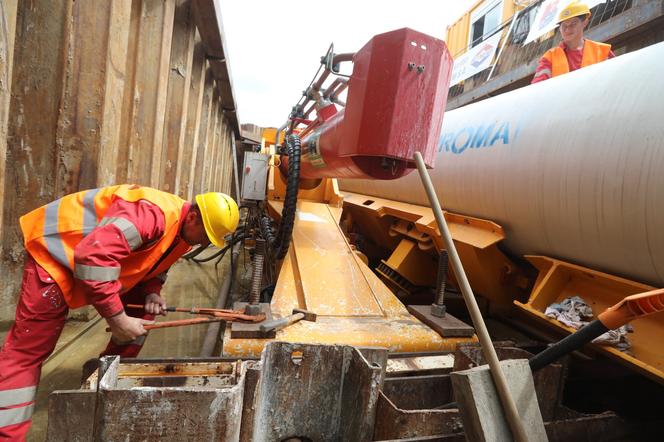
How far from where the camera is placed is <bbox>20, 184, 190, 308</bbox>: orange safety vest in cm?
161

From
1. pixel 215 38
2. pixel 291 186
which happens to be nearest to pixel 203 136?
pixel 215 38

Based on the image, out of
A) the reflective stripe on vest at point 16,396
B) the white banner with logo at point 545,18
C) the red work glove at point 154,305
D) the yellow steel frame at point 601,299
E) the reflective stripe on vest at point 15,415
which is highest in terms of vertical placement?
the white banner with logo at point 545,18

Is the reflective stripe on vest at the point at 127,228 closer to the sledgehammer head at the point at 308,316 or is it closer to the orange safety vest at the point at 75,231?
the orange safety vest at the point at 75,231

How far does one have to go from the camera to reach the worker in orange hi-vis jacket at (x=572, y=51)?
2900mm

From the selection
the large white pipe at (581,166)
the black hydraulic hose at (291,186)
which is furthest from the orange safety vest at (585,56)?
the black hydraulic hose at (291,186)

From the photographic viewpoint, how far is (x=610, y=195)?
59.8 inches

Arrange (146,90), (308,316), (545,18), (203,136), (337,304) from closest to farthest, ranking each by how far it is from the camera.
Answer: (308,316)
(337,304)
(146,90)
(545,18)
(203,136)

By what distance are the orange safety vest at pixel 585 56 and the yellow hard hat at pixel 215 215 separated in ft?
9.26

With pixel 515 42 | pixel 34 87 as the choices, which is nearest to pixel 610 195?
pixel 34 87

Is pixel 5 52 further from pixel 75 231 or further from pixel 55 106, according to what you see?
pixel 75 231

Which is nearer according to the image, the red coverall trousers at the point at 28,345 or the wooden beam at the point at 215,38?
the red coverall trousers at the point at 28,345

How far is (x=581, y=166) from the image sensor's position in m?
1.63

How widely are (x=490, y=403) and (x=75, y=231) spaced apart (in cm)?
181

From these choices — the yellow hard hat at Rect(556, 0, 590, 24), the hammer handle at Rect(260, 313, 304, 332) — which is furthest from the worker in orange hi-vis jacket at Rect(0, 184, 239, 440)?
the yellow hard hat at Rect(556, 0, 590, 24)
